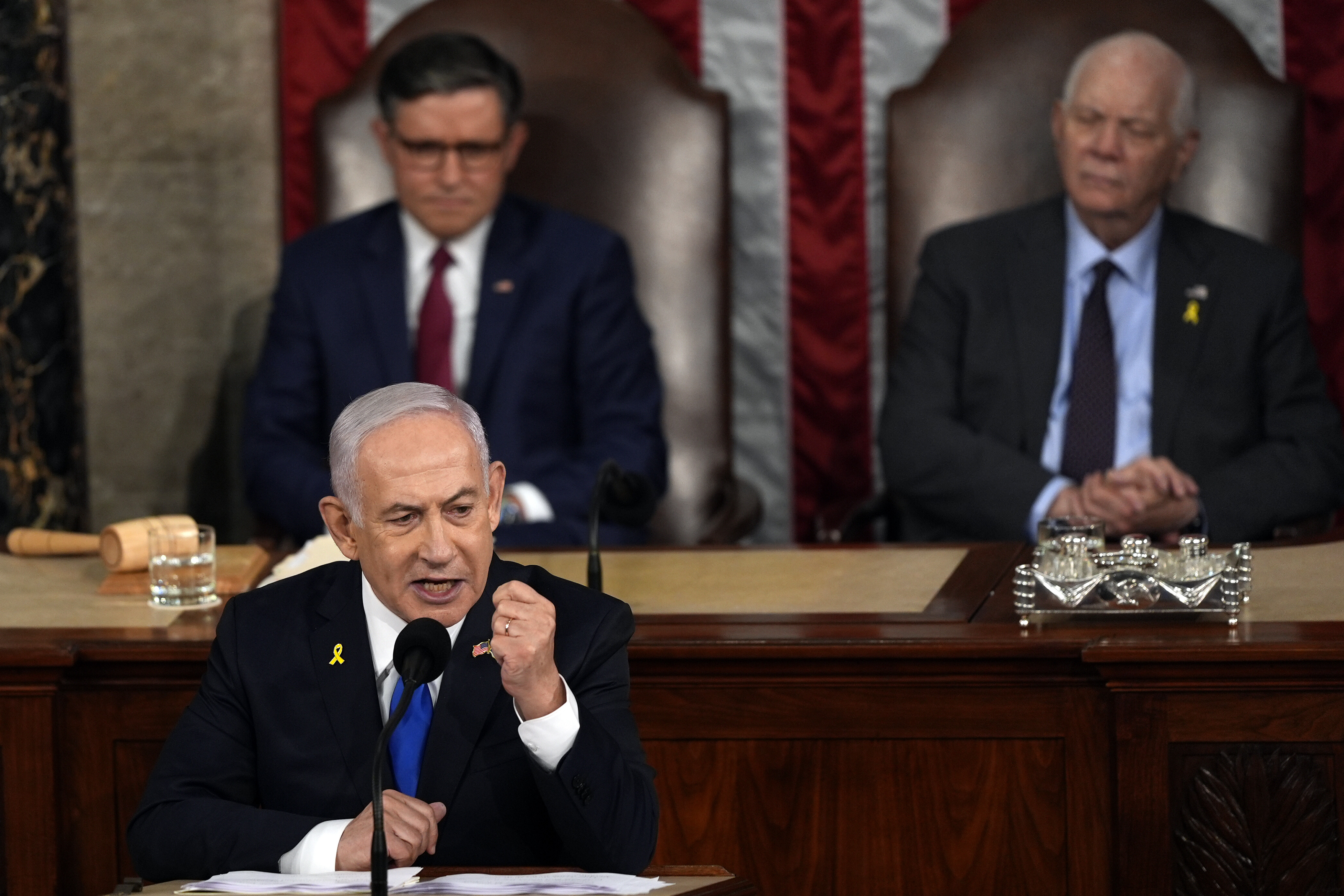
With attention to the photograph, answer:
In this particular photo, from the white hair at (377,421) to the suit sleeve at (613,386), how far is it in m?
2.02

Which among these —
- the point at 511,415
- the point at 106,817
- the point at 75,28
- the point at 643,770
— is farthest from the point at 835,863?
the point at 75,28

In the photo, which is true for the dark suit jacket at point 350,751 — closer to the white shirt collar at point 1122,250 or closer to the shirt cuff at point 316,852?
the shirt cuff at point 316,852

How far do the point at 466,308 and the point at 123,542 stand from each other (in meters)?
1.61

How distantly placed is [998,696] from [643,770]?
0.68 meters

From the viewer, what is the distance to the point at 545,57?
4.95 metres

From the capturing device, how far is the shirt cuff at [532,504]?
4301 millimetres

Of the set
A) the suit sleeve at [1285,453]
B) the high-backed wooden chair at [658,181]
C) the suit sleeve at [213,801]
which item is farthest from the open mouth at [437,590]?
the high-backed wooden chair at [658,181]

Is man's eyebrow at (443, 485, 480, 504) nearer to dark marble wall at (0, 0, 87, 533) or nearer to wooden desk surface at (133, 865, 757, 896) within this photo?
wooden desk surface at (133, 865, 757, 896)

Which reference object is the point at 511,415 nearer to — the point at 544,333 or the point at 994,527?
the point at 544,333

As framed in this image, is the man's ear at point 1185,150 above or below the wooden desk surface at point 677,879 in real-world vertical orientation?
above

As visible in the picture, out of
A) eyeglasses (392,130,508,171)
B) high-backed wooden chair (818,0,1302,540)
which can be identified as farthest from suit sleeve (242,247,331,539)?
high-backed wooden chair (818,0,1302,540)

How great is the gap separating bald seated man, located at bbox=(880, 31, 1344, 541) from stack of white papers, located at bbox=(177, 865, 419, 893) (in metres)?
2.42

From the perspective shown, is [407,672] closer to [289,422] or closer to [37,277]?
[289,422]

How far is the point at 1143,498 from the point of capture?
4.00 meters
